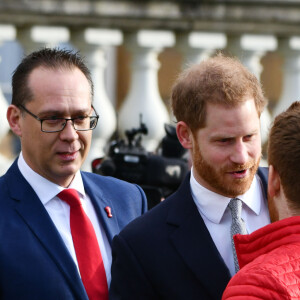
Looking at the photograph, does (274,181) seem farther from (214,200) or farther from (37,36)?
(37,36)

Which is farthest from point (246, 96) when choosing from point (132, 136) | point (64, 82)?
point (132, 136)

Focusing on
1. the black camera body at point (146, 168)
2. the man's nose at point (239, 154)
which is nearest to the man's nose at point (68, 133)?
the man's nose at point (239, 154)

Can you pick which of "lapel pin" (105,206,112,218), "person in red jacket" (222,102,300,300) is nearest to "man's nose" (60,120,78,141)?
"lapel pin" (105,206,112,218)

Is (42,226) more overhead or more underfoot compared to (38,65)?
more underfoot

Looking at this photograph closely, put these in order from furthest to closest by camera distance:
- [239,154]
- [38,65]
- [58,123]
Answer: [38,65] → [58,123] → [239,154]

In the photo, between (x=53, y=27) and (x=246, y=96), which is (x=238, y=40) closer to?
(x=53, y=27)

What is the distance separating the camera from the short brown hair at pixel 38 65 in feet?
9.48

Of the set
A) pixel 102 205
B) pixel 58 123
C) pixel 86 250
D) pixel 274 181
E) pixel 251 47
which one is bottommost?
pixel 86 250

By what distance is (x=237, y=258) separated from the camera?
8.16 feet

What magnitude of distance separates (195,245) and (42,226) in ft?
1.45

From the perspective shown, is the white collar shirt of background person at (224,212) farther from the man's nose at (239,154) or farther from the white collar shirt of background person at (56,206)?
the white collar shirt of background person at (56,206)

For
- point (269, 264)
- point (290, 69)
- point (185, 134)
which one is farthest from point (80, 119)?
point (290, 69)

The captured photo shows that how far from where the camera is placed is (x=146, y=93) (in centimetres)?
527

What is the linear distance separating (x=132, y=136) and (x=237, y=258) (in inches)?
78.3
